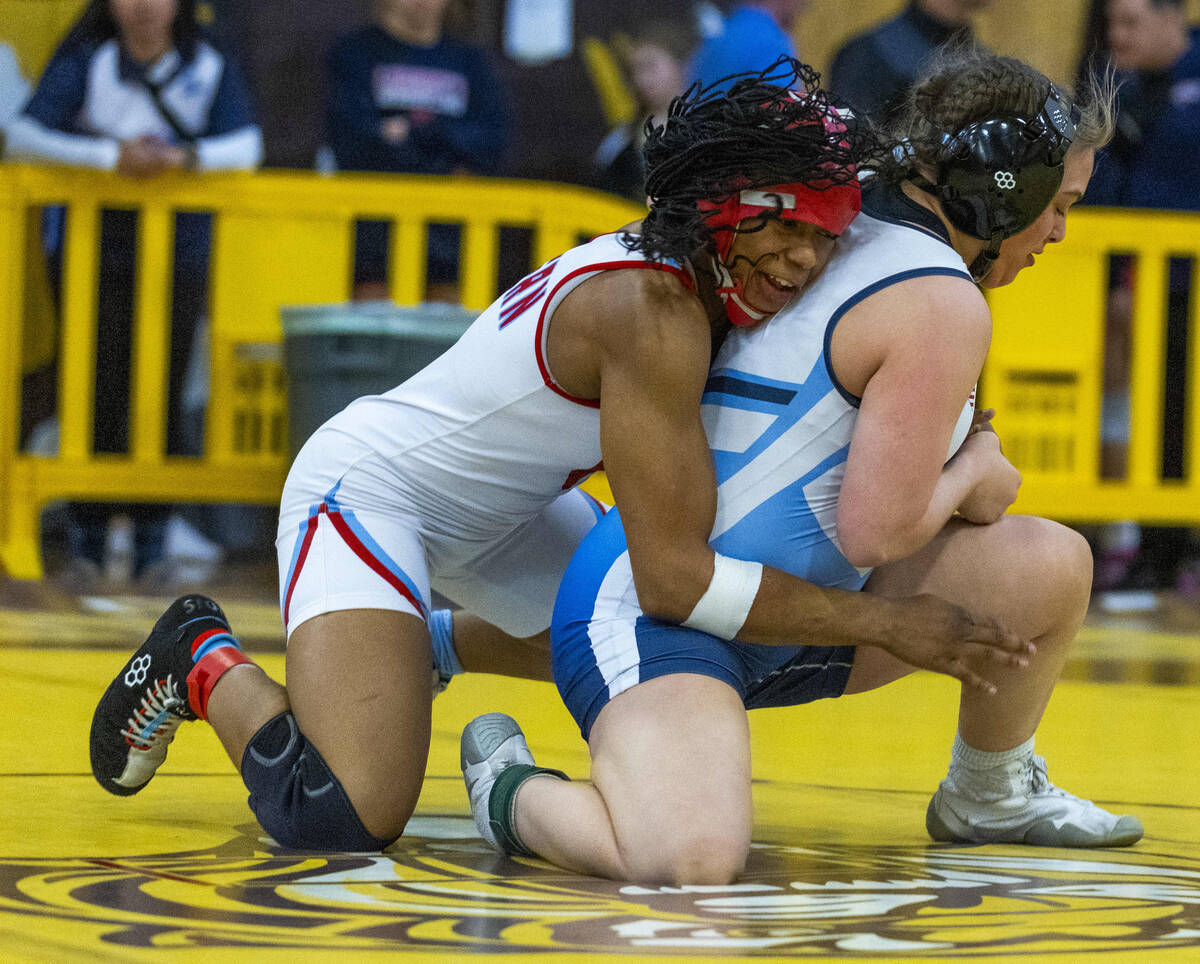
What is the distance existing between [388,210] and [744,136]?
14.6ft

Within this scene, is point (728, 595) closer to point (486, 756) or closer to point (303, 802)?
point (486, 756)

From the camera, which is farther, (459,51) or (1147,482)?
(1147,482)

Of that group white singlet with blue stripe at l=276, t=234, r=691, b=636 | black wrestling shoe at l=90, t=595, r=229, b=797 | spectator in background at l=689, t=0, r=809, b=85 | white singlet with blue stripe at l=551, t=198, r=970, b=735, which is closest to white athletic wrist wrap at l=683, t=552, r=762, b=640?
white singlet with blue stripe at l=551, t=198, r=970, b=735

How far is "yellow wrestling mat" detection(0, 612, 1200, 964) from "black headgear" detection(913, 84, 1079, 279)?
941 millimetres

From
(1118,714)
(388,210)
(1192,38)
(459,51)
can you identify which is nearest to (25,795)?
(1118,714)

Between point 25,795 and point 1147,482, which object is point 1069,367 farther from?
point 25,795

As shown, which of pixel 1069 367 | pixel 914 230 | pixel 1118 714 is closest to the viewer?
pixel 914 230

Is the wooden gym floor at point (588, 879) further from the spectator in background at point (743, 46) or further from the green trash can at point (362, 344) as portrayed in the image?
the spectator in background at point (743, 46)

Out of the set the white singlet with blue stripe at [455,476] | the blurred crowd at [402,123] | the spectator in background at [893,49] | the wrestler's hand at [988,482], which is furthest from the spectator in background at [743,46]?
the wrestler's hand at [988,482]

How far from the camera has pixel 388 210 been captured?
22.5 ft

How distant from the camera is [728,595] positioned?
2621 millimetres

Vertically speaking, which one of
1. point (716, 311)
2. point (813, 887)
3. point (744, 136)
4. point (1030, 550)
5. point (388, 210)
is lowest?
point (813, 887)

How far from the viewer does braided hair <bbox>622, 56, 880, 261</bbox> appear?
2.54 m

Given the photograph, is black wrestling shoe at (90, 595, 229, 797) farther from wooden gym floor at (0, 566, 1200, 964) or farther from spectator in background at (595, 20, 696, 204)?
spectator in background at (595, 20, 696, 204)
